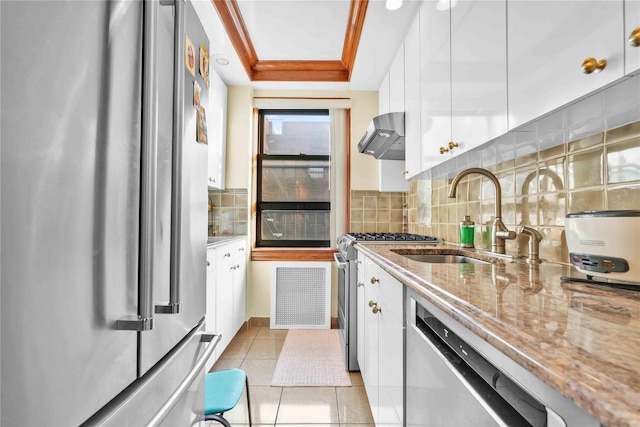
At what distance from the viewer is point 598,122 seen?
0.99 metres

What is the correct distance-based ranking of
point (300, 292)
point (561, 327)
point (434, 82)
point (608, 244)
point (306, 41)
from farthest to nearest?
point (300, 292)
point (306, 41)
point (434, 82)
point (608, 244)
point (561, 327)

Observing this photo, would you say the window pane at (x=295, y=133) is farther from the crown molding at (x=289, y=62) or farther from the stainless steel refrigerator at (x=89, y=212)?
the stainless steel refrigerator at (x=89, y=212)

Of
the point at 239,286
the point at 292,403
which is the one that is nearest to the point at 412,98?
the point at 292,403

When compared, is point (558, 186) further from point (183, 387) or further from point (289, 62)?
point (289, 62)

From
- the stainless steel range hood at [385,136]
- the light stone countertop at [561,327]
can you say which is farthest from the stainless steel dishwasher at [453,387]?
the stainless steel range hood at [385,136]

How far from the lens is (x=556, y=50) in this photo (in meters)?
0.86

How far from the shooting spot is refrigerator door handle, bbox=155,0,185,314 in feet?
2.59

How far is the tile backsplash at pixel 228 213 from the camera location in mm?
3428

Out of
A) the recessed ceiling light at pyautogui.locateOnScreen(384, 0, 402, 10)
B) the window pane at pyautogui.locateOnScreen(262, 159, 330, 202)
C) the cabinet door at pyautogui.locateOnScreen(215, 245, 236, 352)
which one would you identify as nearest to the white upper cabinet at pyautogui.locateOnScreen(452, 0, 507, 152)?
the recessed ceiling light at pyautogui.locateOnScreen(384, 0, 402, 10)

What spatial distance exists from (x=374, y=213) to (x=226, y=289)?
5.62 ft

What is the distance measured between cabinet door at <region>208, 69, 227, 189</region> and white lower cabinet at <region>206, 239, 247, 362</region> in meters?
0.66

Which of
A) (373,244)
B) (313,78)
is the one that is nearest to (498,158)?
(373,244)

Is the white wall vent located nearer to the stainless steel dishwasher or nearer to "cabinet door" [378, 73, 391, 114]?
"cabinet door" [378, 73, 391, 114]

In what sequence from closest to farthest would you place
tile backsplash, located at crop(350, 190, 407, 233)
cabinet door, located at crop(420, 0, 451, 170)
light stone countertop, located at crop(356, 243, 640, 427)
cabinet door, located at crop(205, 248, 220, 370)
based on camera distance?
light stone countertop, located at crop(356, 243, 640, 427)
cabinet door, located at crop(420, 0, 451, 170)
cabinet door, located at crop(205, 248, 220, 370)
tile backsplash, located at crop(350, 190, 407, 233)
